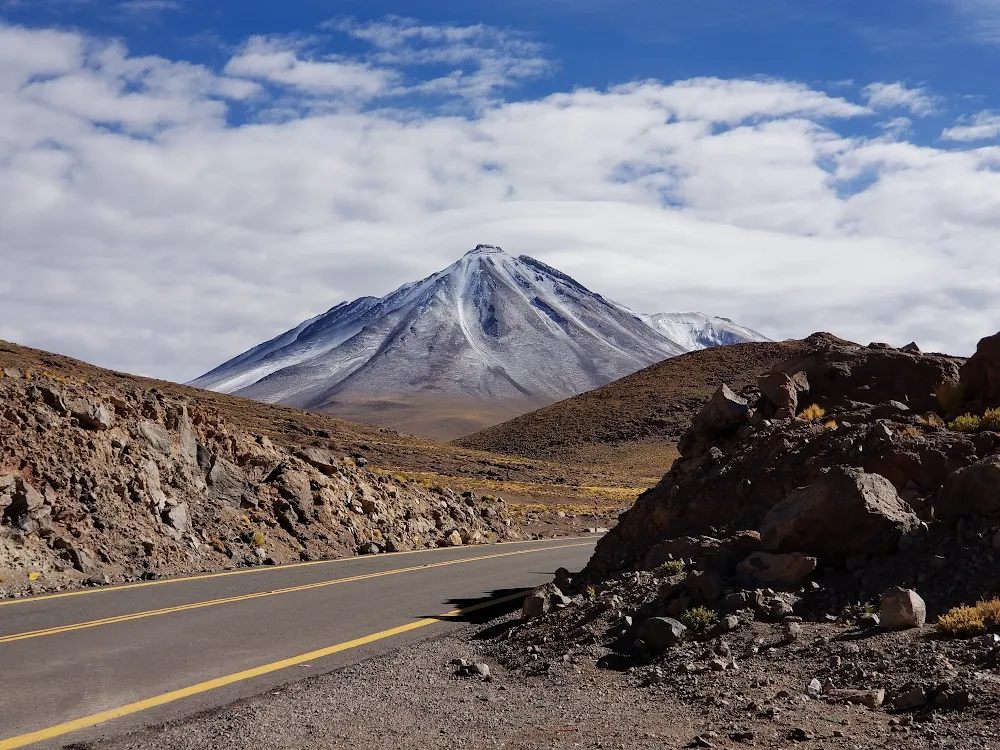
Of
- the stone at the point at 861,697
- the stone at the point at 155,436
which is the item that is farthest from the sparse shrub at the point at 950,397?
the stone at the point at 155,436

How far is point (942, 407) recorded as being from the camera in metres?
12.9

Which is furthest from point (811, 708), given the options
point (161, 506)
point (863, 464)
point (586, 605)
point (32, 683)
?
point (161, 506)

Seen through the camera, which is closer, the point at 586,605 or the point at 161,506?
the point at 586,605

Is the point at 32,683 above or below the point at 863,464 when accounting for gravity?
below

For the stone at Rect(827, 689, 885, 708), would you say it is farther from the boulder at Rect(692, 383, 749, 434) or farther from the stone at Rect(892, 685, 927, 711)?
the boulder at Rect(692, 383, 749, 434)

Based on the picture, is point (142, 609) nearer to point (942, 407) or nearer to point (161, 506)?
point (161, 506)

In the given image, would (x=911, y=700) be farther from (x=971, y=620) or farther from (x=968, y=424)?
(x=968, y=424)

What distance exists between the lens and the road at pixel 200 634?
741cm

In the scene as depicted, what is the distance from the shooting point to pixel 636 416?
101750 mm

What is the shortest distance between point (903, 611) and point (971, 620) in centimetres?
53

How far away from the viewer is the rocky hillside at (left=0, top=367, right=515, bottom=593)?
51.4ft

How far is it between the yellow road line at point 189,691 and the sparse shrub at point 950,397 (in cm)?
694

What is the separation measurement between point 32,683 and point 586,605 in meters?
4.98

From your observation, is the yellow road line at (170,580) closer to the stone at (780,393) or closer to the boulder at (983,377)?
the stone at (780,393)
